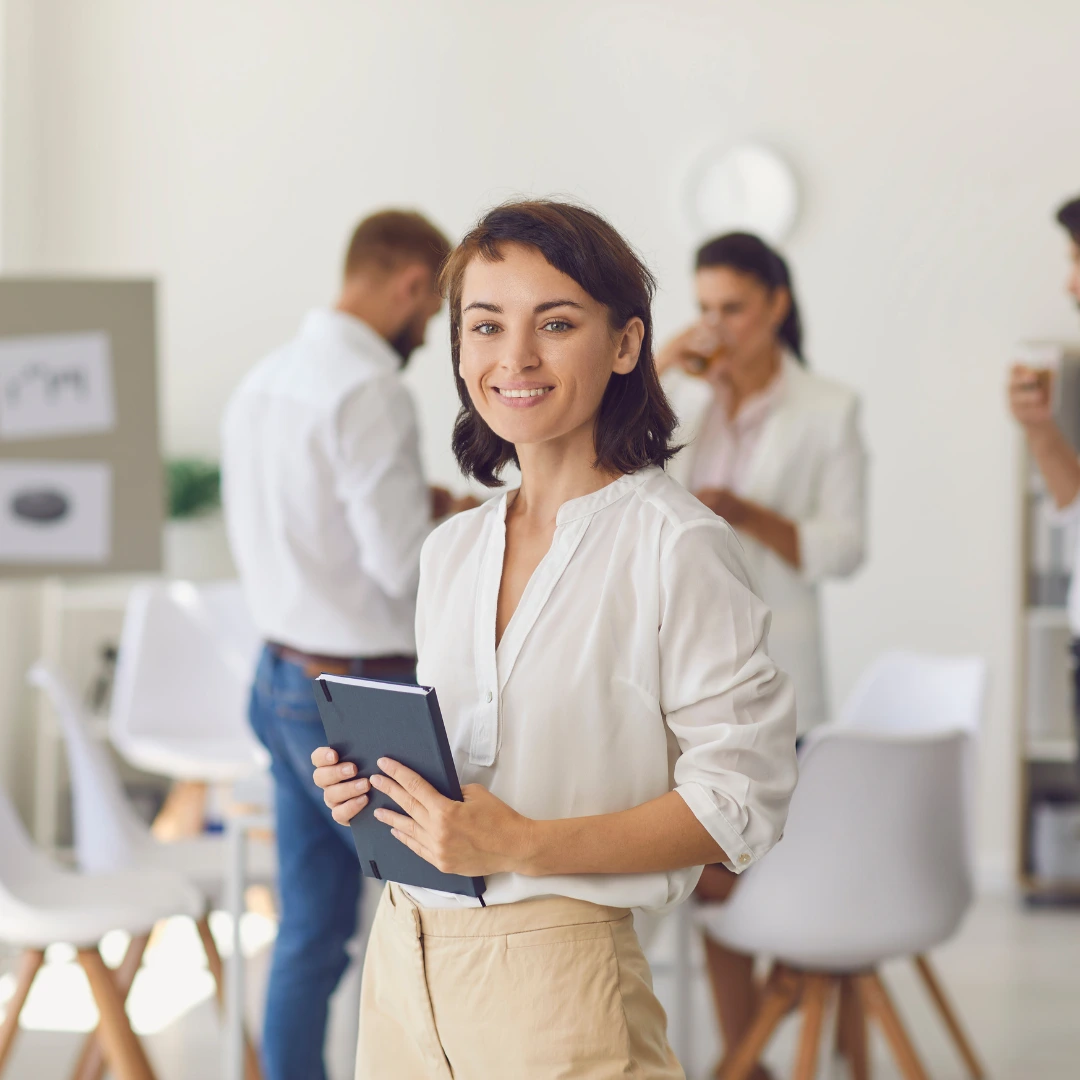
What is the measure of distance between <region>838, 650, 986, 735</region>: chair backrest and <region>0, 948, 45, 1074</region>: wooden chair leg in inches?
68.5

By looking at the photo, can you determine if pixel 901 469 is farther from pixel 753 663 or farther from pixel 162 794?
pixel 753 663

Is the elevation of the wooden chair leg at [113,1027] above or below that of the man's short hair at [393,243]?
below

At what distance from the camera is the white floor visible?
9.41 ft

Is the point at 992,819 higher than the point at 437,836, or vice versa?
the point at 437,836

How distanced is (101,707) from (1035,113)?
3.68 meters

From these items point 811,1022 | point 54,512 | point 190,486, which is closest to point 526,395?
point 811,1022

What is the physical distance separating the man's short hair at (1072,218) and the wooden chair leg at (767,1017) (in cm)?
139

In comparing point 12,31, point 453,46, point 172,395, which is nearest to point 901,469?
point 453,46

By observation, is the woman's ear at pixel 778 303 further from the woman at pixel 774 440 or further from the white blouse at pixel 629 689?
the white blouse at pixel 629 689

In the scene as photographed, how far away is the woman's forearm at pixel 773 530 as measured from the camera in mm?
2316

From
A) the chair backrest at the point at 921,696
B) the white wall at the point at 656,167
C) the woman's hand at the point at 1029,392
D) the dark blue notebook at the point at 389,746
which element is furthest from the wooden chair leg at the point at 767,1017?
the white wall at the point at 656,167

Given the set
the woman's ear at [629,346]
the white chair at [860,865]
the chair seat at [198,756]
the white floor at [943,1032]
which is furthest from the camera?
the chair seat at [198,756]

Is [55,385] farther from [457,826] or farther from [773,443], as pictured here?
[457,826]

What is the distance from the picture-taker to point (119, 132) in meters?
4.71
